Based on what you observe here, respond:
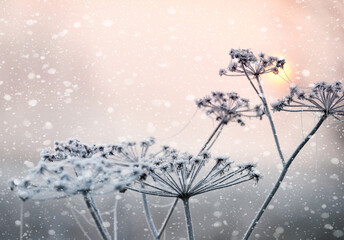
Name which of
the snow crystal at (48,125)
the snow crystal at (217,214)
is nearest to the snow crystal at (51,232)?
the snow crystal at (48,125)

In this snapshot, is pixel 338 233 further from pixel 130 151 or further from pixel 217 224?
pixel 130 151

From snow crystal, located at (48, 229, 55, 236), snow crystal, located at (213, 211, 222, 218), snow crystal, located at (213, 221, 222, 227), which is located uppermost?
snow crystal, located at (213, 211, 222, 218)

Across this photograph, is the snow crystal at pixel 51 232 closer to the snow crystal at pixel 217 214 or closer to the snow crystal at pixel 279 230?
the snow crystal at pixel 217 214

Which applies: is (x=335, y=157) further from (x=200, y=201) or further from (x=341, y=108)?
(x=341, y=108)

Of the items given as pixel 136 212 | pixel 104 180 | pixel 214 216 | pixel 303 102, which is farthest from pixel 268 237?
pixel 104 180

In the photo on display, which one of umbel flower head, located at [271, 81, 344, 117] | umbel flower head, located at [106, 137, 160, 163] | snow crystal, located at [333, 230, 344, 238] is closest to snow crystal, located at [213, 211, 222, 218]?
snow crystal, located at [333, 230, 344, 238]

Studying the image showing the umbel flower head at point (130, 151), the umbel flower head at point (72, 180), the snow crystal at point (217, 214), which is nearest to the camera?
the umbel flower head at point (72, 180)

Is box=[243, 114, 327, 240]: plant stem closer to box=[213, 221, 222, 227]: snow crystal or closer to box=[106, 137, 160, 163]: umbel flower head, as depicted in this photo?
box=[106, 137, 160, 163]: umbel flower head
